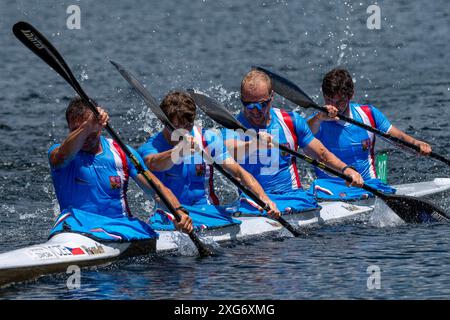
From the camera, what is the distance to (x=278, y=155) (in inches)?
595

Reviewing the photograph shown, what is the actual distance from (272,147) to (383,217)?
222 cm

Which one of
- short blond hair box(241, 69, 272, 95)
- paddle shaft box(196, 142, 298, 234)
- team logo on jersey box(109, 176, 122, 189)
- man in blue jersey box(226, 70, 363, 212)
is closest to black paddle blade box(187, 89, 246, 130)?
man in blue jersey box(226, 70, 363, 212)

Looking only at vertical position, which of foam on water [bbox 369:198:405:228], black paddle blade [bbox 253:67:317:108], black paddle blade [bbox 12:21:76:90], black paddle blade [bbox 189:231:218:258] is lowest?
black paddle blade [bbox 189:231:218:258]

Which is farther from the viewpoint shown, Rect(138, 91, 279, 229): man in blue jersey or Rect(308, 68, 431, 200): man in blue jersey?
Rect(308, 68, 431, 200): man in blue jersey

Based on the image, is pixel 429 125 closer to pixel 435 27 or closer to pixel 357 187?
pixel 357 187

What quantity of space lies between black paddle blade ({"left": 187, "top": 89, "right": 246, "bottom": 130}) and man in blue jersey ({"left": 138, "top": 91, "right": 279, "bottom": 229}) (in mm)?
660

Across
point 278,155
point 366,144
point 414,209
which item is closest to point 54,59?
point 278,155

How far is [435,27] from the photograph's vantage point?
1551 inches

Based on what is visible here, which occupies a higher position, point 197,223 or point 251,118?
point 251,118

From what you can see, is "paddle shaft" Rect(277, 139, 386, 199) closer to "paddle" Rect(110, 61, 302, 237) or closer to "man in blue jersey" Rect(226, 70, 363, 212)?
"man in blue jersey" Rect(226, 70, 363, 212)

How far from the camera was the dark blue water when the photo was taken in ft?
40.4

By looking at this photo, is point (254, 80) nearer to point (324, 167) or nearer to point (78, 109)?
point (324, 167)

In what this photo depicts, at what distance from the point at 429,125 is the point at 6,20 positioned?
68.3ft
